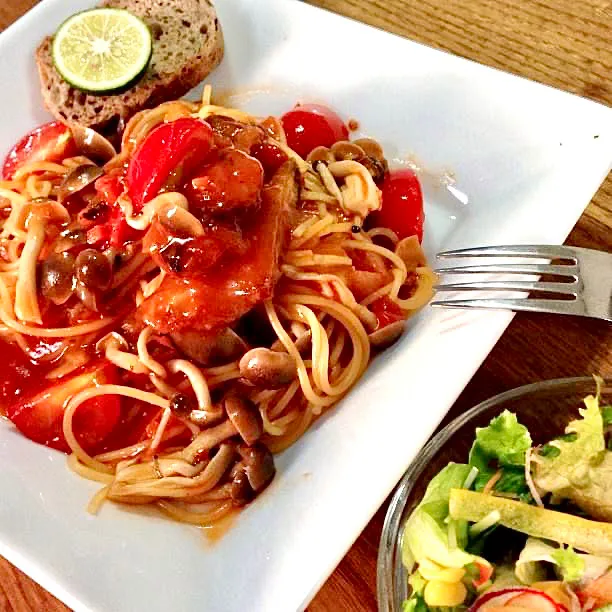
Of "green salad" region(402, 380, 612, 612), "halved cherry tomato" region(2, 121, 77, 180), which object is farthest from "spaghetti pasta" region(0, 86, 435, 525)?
"green salad" region(402, 380, 612, 612)

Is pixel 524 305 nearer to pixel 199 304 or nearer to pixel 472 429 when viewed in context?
pixel 472 429

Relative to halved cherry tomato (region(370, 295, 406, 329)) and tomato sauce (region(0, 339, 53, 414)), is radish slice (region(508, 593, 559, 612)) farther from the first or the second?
tomato sauce (region(0, 339, 53, 414))

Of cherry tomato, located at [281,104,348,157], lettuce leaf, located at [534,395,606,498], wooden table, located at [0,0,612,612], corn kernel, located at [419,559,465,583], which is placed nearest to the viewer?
corn kernel, located at [419,559,465,583]

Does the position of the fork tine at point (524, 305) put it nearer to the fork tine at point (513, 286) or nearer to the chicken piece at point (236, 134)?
the fork tine at point (513, 286)

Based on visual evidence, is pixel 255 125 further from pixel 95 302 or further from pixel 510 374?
pixel 510 374

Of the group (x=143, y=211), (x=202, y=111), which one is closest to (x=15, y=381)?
(x=143, y=211)

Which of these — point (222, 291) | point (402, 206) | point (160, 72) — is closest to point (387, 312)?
point (402, 206)
